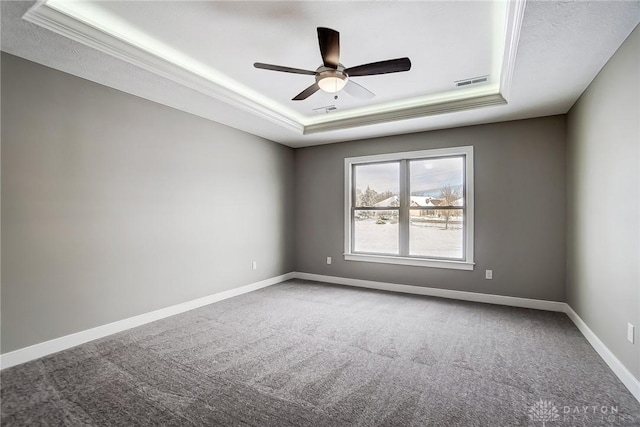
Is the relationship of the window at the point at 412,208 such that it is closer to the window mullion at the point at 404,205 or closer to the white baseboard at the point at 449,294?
the window mullion at the point at 404,205

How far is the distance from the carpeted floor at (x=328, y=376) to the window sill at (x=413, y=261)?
968 mm

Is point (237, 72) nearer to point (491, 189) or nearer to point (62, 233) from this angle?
point (62, 233)

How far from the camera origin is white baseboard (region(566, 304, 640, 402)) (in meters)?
2.19

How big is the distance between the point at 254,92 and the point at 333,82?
159cm

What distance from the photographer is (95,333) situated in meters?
3.14

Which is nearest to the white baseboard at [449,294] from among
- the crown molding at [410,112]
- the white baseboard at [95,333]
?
the white baseboard at [95,333]

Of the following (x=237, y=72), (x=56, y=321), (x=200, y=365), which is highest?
(x=237, y=72)

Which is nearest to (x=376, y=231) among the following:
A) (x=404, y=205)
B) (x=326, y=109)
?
(x=404, y=205)

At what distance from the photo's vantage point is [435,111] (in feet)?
13.5

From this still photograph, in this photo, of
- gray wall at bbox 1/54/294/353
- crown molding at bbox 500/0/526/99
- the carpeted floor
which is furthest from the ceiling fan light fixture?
the carpeted floor

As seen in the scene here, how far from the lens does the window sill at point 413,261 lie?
4617mm

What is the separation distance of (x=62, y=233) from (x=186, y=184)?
1449 mm

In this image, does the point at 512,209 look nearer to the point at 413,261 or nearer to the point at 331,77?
the point at 413,261

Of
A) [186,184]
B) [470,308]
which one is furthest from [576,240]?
[186,184]
